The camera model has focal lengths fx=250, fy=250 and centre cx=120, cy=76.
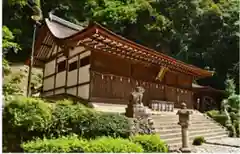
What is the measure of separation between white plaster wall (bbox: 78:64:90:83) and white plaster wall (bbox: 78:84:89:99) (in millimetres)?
257

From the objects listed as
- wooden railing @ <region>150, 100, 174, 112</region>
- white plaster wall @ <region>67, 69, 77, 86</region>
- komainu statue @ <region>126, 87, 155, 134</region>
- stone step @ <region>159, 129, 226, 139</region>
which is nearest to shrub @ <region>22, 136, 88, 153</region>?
komainu statue @ <region>126, 87, 155, 134</region>

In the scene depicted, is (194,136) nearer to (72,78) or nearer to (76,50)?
(72,78)

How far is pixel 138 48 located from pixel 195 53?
15.0 meters

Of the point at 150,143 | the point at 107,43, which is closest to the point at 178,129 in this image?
the point at 150,143

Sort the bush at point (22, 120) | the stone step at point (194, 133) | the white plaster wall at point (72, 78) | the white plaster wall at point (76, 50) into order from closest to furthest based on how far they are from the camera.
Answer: the bush at point (22, 120)
the stone step at point (194, 133)
the white plaster wall at point (76, 50)
the white plaster wall at point (72, 78)

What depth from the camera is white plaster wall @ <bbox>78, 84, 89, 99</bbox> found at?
10117mm

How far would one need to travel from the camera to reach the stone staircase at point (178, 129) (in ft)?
28.0

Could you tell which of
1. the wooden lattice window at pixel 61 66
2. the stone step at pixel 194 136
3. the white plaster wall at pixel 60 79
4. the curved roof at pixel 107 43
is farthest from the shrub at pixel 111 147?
the wooden lattice window at pixel 61 66

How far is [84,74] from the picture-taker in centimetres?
1047

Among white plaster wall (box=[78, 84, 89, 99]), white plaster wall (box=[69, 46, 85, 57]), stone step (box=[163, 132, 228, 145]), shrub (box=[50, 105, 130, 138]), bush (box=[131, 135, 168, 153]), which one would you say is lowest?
stone step (box=[163, 132, 228, 145])

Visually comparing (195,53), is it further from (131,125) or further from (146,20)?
(131,125)

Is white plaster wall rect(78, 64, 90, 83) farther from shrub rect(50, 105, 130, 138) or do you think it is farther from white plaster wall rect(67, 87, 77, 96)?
shrub rect(50, 105, 130, 138)

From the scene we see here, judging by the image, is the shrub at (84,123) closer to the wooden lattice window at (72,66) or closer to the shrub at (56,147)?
the shrub at (56,147)

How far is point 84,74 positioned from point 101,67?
30.3 inches
